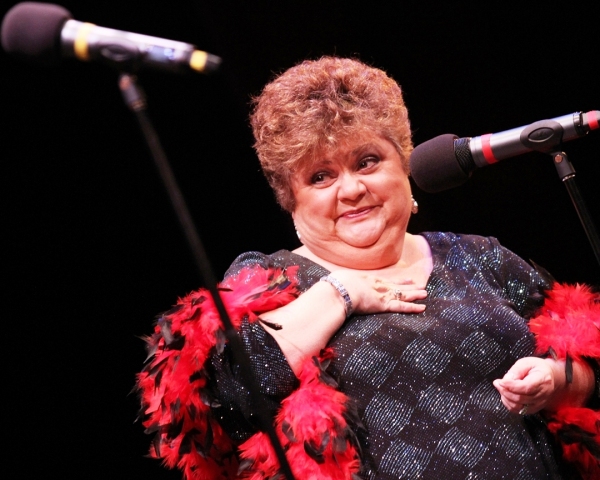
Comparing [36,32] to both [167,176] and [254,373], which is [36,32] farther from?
[254,373]

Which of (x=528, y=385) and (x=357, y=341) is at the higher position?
(x=357, y=341)

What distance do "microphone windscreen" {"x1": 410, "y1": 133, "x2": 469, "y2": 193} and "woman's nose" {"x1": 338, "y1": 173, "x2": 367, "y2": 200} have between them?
225mm

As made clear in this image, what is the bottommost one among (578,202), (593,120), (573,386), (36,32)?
(573,386)

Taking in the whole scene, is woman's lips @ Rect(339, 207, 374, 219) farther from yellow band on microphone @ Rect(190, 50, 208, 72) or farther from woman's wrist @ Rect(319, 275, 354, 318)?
yellow band on microphone @ Rect(190, 50, 208, 72)

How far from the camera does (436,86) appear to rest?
8.52 ft

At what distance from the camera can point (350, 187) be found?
1718 mm

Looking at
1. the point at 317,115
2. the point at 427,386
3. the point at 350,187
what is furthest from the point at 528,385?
the point at 317,115

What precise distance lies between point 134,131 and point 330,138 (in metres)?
0.62

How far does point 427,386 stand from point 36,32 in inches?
39.1

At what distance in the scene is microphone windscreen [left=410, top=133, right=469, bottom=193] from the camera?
1.44 m

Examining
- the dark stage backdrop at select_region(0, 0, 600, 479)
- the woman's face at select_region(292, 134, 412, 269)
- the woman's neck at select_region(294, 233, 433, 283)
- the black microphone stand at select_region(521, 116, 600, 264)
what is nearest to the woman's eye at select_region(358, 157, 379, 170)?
the woman's face at select_region(292, 134, 412, 269)

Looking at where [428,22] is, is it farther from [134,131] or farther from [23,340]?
[23,340]

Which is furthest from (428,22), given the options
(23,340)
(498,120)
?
(23,340)

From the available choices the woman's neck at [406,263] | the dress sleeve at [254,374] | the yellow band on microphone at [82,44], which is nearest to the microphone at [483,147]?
the woman's neck at [406,263]
